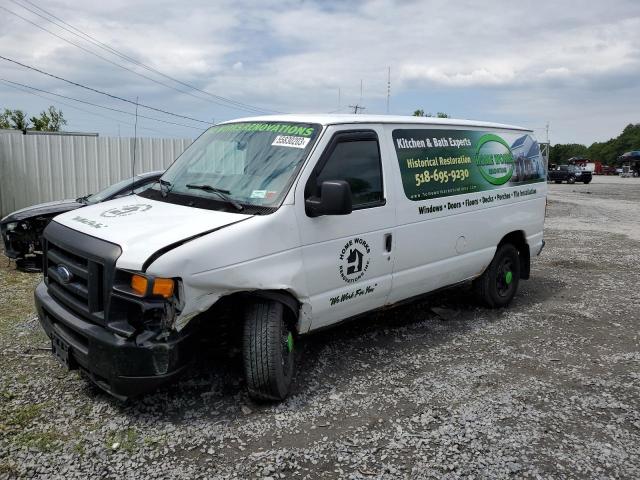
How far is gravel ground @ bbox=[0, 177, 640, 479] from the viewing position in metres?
3.09

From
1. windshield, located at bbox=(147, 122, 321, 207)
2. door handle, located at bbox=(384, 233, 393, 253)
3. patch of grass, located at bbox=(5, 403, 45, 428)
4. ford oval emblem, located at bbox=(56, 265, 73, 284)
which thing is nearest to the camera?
patch of grass, located at bbox=(5, 403, 45, 428)

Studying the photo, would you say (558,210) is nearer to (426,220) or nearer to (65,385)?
(426,220)

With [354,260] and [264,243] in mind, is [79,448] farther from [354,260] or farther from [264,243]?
[354,260]

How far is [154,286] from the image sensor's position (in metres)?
3.09

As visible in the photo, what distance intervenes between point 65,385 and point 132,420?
795 mm

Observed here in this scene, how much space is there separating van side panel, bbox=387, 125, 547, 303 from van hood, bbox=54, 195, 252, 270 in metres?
1.69

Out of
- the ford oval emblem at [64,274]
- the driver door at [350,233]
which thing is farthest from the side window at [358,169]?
the ford oval emblem at [64,274]

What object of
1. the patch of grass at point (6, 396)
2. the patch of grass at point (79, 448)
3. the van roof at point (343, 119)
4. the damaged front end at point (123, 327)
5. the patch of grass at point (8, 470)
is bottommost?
the patch of grass at point (8, 470)

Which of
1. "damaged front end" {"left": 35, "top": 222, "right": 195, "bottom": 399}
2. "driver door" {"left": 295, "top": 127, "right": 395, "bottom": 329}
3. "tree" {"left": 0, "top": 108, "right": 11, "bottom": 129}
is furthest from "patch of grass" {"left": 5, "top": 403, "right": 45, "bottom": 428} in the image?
"tree" {"left": 0, "top": 108, "right": 11, "bottom": 129}

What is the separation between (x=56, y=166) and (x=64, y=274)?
992 centimetres

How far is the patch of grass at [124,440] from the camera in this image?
3.19 metres

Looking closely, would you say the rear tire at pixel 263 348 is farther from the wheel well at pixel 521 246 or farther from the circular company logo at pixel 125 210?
the wheel well at pixel 521 246

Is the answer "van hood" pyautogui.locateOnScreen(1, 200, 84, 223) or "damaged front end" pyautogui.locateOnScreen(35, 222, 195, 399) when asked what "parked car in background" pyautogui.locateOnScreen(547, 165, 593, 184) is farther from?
"damaged front end" pyautogui.locateOnScreen(35, 222, 195, 399)

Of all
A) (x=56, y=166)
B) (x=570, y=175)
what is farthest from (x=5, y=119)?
(x=570, y=175)
